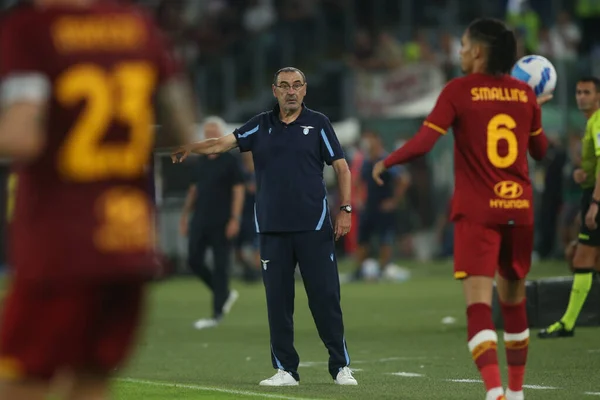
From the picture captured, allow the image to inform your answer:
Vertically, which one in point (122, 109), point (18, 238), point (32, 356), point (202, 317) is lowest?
point (202, 317)

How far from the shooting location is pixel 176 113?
18.2 feet

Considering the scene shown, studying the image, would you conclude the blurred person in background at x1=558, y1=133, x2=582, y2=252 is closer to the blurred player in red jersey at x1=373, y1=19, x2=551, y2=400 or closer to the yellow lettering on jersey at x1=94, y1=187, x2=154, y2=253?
the blurred player in red jersey at x1=373, y1=19, x2=551, y2=400

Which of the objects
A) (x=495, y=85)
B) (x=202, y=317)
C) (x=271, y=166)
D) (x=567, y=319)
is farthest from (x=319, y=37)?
(x=495, y=85)

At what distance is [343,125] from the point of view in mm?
32219

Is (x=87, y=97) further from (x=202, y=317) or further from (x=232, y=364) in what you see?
(x=202, y=317)

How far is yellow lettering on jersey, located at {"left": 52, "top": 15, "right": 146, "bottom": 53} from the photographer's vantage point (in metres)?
5.11

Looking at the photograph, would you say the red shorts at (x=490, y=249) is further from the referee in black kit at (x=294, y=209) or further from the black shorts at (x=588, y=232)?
the black shorts at (x=588, y=232)

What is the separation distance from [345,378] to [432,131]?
114 inches

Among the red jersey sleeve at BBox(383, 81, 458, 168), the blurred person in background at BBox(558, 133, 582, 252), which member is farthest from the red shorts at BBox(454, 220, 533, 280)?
the blurred person in background at BBox(558, 133, 582, 252)

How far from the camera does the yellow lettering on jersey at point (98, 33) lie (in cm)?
511

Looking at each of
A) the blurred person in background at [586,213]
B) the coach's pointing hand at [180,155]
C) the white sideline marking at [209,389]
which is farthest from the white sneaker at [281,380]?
the blurred person in background at [586,213]

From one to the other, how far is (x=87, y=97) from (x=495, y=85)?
363 cm

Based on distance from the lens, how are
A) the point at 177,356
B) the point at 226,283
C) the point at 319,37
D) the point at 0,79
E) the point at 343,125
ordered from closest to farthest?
the point at 0,79, the point at 177,356, the point at 226,283, the point at 343,125, the point at 319,37

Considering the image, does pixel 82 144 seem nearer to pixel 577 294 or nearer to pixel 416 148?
pixel 416 148
